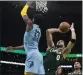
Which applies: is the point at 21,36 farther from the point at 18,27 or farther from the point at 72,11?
the point at 72,11

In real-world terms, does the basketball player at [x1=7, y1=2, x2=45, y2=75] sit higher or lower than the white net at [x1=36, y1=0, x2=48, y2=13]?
lower

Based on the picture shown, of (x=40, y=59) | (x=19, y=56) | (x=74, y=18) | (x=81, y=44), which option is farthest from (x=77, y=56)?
(x=40, y=59)

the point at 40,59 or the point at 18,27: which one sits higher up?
the point at 18,27

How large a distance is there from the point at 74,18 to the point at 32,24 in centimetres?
818

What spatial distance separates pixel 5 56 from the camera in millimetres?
12391

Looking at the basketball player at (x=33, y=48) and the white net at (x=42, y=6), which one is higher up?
the white net at (x=42, y=6)

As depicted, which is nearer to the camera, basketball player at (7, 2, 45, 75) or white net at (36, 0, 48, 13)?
basketball player at (7, 2, 45, 75)

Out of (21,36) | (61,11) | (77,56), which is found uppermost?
(61,11)

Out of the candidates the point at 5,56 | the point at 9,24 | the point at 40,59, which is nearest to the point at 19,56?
the point at 5,56

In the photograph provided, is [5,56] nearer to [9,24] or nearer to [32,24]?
[9,24]

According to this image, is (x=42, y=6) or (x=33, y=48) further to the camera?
(x=42, y=6)

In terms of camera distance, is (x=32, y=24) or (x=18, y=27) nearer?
(x=32, y=24)

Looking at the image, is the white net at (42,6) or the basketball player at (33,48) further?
the white net at (42,6)

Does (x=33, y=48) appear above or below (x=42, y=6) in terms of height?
below
